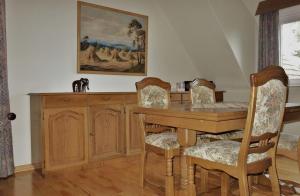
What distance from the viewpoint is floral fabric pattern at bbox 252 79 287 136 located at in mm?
1549

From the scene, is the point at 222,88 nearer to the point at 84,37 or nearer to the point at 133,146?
the point at 133,146

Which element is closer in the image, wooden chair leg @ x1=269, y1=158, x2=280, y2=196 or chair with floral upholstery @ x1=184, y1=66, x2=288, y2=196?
chair with floral upholstery @ x1=184, y1=66, x2=288, y2=196

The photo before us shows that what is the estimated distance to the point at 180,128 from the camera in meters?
1.97

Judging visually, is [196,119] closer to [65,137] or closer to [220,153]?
[220,153]

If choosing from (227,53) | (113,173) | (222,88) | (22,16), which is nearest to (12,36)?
(22,16)

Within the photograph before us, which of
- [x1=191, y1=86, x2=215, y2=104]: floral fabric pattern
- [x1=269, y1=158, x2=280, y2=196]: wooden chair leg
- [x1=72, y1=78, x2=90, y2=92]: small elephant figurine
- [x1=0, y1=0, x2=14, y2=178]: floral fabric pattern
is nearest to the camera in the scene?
[x1=269, y1=158, x2=280, y2=196]: wooden chair leg

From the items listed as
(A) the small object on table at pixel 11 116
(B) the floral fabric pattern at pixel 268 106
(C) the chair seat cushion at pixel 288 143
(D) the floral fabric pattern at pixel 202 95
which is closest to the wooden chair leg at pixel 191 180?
(B) the floral fabric pattern at pixel 268 106

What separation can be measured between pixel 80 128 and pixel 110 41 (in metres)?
1.42

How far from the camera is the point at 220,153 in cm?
172

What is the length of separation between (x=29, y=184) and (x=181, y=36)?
10.8 feet

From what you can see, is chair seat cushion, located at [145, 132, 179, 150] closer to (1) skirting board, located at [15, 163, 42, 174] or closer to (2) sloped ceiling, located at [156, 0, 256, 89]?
(1) skirting board, located at [15, 163, 42, 174]

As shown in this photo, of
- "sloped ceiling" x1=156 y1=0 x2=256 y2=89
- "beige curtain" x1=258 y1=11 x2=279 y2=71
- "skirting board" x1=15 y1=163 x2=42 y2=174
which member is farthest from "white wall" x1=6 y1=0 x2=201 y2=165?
"beige curtain" x1=258 y1=11 x2=279 y2=71

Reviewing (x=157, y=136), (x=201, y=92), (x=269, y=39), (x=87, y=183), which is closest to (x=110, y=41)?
(x=201, y=92)

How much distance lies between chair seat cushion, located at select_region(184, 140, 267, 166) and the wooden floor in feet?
2.14
